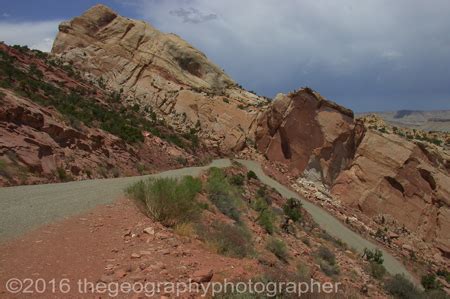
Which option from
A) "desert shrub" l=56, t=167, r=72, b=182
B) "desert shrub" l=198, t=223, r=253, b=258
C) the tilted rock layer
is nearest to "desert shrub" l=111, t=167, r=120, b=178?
"desert shrub" l=56, t=167, r=72, b=182

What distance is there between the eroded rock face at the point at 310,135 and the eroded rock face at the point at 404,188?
2094mm

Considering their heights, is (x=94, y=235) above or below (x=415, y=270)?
above

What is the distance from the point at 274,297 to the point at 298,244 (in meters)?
11.5

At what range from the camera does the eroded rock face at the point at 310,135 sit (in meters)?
38.5

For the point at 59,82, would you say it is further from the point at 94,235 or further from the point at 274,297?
the point at 274,297

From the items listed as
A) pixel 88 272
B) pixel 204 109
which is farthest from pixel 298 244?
pixel 204 109

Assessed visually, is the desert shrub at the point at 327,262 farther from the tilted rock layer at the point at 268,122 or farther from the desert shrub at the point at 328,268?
the tilted rock layer at the point at 268,122

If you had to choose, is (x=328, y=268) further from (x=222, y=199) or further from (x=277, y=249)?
(x=222, y=199)

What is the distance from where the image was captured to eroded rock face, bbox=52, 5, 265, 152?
43250mm

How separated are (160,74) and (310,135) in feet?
59.6

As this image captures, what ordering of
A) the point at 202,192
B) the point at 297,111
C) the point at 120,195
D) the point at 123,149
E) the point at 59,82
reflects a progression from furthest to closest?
1. the point at 297,111
2. the point at 59,82
3. the point at 123,149
4. the point at 202,192
5. the point at 120,195

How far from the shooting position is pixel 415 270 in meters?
26.4

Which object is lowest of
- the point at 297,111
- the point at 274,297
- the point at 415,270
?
the point at 415,270

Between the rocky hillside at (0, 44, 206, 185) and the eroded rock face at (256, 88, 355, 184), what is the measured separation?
7958 mm
